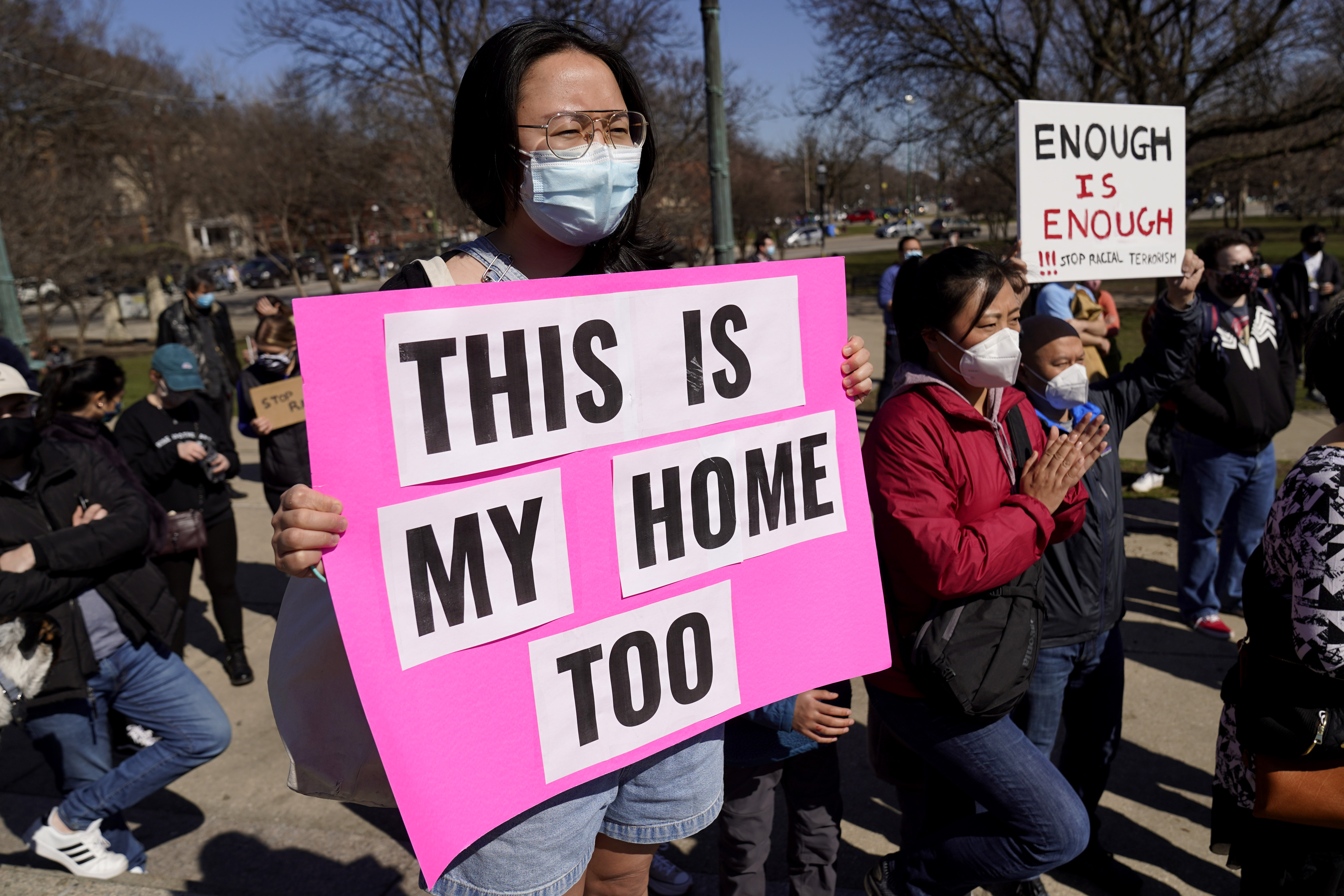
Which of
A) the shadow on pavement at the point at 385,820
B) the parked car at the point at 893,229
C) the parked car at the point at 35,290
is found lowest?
the shadow on pavement at the point at 385,820

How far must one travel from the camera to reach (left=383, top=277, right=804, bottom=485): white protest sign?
1.40 metres

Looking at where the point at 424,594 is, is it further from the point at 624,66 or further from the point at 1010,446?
the point at 1010,446

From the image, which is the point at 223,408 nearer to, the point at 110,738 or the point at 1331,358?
the point at 110,738

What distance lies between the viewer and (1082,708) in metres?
2.83

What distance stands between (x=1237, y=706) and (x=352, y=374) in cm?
205

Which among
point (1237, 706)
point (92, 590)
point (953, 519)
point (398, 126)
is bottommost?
point (1237, 706)

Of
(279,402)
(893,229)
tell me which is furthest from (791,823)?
(893,229)

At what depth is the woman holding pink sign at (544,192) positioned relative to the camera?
5.08 feet

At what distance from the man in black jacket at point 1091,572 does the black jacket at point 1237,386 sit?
60.5 inches

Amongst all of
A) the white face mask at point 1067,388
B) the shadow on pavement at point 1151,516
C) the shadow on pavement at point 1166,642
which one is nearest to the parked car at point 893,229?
the shadow on pavement at point 1151,516

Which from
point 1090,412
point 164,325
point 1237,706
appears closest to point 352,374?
point 1237,706

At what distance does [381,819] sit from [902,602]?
2376 millimetres

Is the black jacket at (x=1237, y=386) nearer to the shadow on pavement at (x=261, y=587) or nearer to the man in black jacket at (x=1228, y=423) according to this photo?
the man in black jacket at (x=1228, y=423)

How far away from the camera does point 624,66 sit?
168cm
